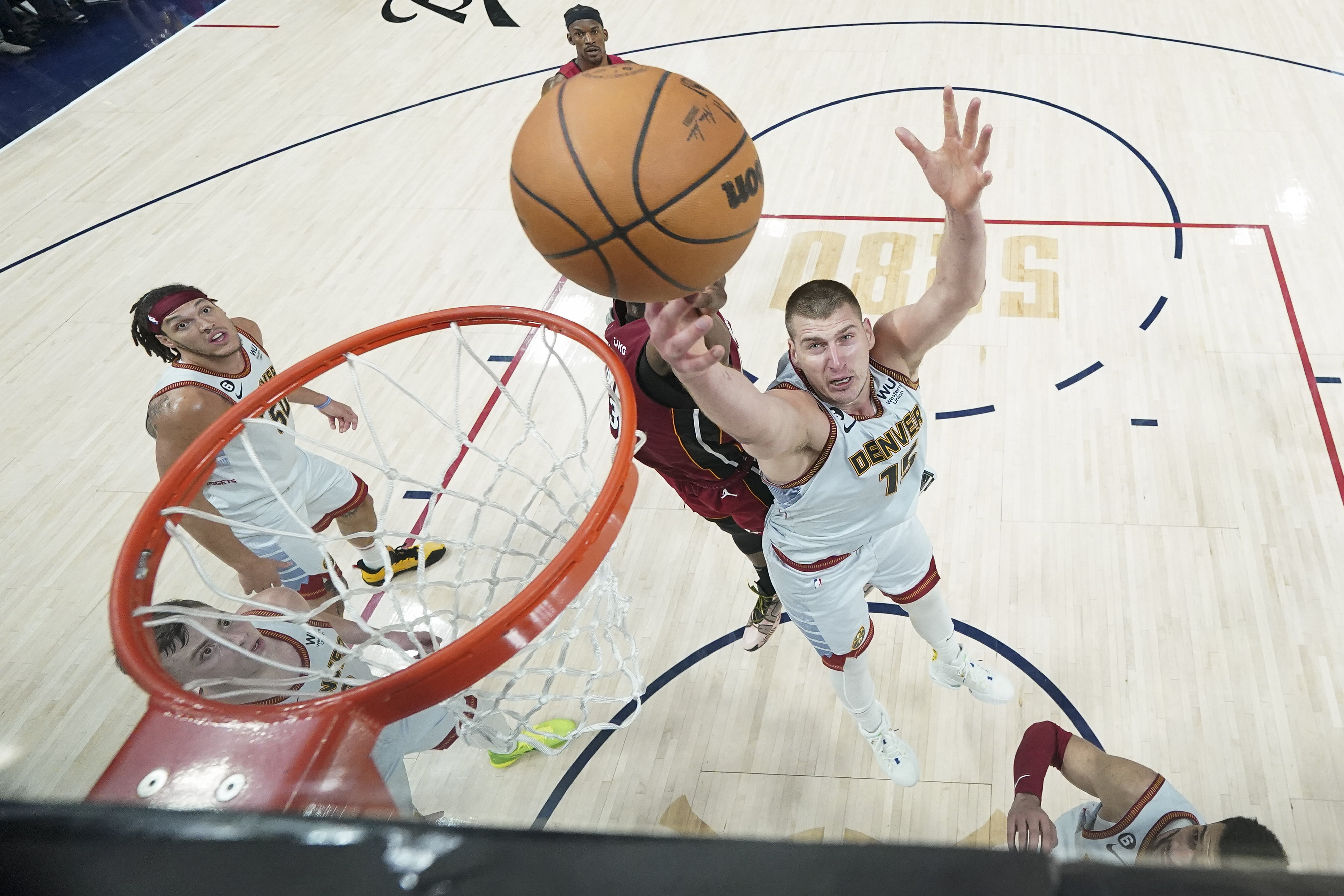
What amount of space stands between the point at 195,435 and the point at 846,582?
2249 mm

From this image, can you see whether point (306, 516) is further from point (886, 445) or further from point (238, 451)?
point (886, 445)

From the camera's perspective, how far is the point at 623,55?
26.7ft

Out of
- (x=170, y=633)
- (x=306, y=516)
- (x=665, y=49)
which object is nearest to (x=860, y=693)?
(x=170, y=633)

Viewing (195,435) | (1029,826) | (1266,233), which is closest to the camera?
(1029,826)

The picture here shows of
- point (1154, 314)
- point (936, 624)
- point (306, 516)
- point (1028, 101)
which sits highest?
point (306, 516)

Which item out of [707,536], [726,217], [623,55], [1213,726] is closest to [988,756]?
[1213,726]

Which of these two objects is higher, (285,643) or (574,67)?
(574,67)

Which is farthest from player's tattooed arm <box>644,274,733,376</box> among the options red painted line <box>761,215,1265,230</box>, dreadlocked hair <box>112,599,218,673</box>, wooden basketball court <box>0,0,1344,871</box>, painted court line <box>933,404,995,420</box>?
red painted line <box>761,215,1265,230</box>

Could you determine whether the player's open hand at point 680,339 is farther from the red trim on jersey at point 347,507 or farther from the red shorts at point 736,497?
the red trim on jersey at point 347,507

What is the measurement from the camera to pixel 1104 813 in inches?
102

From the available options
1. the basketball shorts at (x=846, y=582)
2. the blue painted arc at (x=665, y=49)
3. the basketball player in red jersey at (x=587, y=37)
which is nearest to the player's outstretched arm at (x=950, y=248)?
the basketball shorts at (x=846, y=582)

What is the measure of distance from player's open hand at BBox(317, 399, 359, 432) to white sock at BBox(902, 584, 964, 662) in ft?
8.01

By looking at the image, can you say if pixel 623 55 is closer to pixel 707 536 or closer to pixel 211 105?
pixel 211 105

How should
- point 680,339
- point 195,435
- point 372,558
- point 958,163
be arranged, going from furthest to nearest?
1. point 372,558
2. point 195,435
3. point 958,163
4. point 680,339
